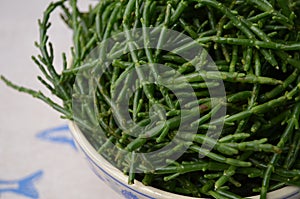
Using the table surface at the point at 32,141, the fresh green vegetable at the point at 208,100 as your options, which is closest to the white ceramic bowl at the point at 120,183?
the fresh green vegetable at the point at 208,100

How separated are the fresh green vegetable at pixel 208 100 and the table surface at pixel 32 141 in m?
0.22

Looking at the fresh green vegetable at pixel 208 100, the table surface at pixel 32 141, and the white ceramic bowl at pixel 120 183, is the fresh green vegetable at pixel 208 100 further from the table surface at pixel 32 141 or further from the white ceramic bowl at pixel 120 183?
the table surface at pixel 32 141

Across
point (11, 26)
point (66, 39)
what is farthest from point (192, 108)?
point (11, 26)

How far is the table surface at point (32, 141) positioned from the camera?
102 centimetres

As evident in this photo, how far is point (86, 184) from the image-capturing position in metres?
1.03

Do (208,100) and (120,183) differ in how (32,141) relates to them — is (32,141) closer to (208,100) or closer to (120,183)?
(120,183)

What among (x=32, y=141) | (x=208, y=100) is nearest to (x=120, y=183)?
(x=208, y=100)

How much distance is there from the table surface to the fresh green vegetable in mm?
225

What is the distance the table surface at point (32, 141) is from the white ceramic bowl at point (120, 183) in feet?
0.66

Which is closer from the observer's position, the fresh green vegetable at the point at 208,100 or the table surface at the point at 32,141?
the fresh green vegetable at the point at 208,100

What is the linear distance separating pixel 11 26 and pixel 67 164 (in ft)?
1.87

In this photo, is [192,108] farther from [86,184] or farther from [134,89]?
[86,184]

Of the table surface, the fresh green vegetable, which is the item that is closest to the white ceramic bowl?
the fresh green vegetable

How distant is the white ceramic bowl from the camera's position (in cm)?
74
